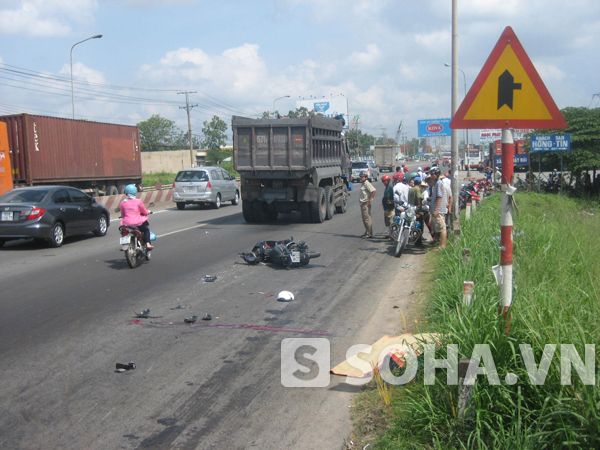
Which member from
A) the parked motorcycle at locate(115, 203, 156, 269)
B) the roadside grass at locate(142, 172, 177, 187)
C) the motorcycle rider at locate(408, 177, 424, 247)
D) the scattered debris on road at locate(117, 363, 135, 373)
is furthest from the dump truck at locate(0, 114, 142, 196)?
the scattered debris on road at locate(117, 363, 135, 373)

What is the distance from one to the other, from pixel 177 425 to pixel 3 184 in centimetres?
1891

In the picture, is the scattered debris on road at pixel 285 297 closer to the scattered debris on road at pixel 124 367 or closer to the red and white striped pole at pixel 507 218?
the scattered debris on road at pixel 124 367

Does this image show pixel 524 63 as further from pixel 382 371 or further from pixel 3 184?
pixel 3 184

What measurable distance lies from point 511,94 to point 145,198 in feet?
72.8

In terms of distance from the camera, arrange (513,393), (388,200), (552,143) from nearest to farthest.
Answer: (513,393) < (388,200) < (552,143)

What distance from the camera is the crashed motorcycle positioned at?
1011 centimetres

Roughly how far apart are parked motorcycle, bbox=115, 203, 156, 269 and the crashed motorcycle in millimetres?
1950

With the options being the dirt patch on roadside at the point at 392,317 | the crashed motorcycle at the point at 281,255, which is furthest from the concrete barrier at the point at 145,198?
the dirt patch on roadside at the point at 392,317

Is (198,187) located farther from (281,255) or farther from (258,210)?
(281,255)

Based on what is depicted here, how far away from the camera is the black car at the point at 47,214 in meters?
12.3

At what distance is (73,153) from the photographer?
25.0m

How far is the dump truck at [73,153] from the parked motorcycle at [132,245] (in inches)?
544

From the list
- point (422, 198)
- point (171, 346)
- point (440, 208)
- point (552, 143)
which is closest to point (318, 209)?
point (422, 198)

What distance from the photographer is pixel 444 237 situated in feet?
37.7
